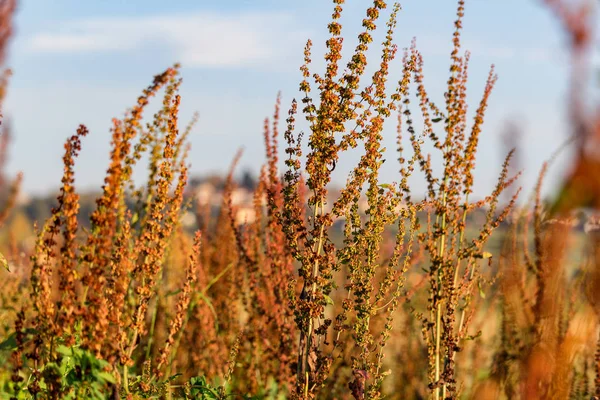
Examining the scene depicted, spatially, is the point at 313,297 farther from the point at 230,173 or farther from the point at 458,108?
the point at 230,173

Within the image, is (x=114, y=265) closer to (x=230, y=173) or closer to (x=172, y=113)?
(x=172, y=113)

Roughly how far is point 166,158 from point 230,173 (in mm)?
2643

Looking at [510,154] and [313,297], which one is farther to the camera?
[510,154]

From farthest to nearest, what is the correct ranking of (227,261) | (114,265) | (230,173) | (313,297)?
(227,261) < (230,173) < (313,297) < (114,265)

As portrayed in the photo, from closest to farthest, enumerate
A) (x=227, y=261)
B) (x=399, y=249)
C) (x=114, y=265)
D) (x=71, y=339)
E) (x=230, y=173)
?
(x=71, y=339), (x=114, y=265), (x=399, y=249), (x=230, y=173), (x=227, y=261)

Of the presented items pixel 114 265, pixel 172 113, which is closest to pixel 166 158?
pixel 172 113

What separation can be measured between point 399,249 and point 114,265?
1474 millimetres

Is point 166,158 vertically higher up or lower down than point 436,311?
higher up

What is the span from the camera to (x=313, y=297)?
135 inches

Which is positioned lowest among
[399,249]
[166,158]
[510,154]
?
[399,249]

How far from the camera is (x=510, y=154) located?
3816 millimetres

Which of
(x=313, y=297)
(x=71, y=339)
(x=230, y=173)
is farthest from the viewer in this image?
(x=230, y=173)

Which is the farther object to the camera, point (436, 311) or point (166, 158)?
point (436, 311)

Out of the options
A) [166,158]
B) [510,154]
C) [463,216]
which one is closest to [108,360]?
[166,158]
